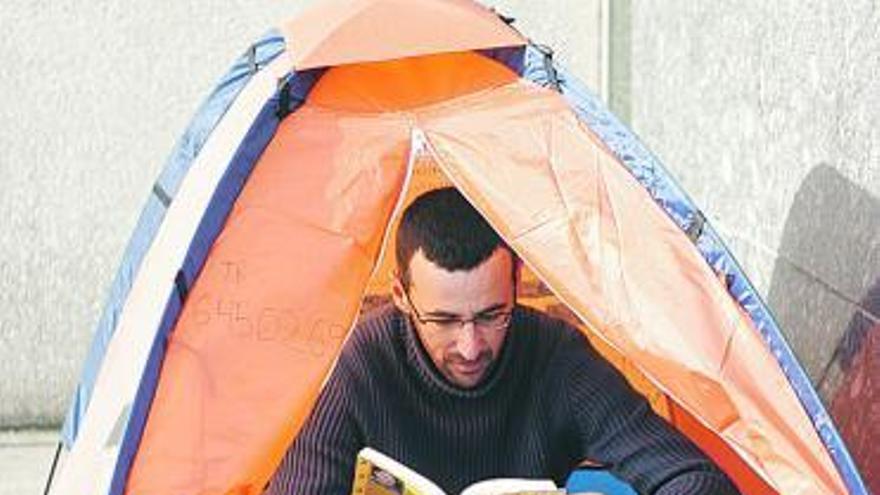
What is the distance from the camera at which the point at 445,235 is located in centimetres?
211

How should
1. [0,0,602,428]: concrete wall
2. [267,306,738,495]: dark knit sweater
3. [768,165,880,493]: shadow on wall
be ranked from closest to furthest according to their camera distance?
[267,306,738,495]: dark knit sweater
[768,165,880,493]: shadow on wall
[0,0,602,428]: concrete wall

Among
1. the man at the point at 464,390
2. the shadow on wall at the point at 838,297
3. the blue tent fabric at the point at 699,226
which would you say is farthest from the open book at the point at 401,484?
the shadow on wall at the point at 838,297

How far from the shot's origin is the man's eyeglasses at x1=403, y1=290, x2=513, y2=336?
2.08 metres

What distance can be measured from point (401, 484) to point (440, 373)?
0.26 metres

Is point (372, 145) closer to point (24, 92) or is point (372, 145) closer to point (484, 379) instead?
point (484, 379)

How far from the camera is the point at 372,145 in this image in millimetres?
2246

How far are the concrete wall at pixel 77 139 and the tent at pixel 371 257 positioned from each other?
1.38 m

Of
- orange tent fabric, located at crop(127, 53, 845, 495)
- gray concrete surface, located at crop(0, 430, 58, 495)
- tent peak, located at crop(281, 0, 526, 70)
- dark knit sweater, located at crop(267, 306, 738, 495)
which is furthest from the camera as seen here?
gray concrete surface, located at crop(0, 430, 58, 495)

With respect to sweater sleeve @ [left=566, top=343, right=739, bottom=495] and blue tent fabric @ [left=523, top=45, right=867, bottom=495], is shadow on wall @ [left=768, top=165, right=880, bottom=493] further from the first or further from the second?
sweater sleeve @ [left=566, top=343, right=739, bottom=495]

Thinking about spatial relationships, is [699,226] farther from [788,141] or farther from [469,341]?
[788,141]

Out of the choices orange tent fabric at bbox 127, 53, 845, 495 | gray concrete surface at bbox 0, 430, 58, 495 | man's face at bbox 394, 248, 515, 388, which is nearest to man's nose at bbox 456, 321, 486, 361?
man's face at bbox 394, 248, 515, 388

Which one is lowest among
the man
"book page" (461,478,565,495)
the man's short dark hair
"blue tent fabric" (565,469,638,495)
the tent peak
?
"blue tent fabric" (565,469,638,495)

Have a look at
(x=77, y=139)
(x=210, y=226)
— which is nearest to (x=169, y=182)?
(x=210, y=226)

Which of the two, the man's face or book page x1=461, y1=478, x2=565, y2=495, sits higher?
the man's face
